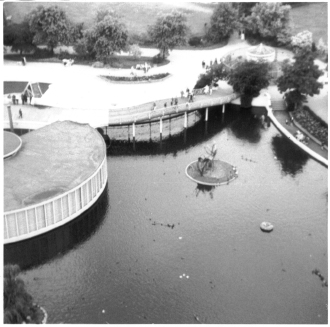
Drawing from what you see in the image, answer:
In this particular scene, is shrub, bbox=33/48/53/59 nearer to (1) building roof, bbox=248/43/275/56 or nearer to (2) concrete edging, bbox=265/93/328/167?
(1) building roof, bbox=248/43/275/56

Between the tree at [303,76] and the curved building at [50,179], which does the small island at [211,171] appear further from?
the tree at [303,76]

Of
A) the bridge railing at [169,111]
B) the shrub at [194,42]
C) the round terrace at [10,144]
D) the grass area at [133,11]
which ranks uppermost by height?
the grass area at [133,11]

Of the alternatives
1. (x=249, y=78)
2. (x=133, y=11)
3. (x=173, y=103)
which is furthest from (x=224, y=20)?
(x=173, y=103)

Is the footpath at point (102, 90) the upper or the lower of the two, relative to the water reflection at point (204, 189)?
upper

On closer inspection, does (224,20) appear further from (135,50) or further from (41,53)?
(41,53)

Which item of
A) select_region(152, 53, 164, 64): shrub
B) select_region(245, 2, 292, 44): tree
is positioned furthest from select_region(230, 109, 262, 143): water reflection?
select_region(245, 2, 292, 44): tree

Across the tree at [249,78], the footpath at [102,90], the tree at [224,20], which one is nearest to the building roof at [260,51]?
the footpath at [102,90]
